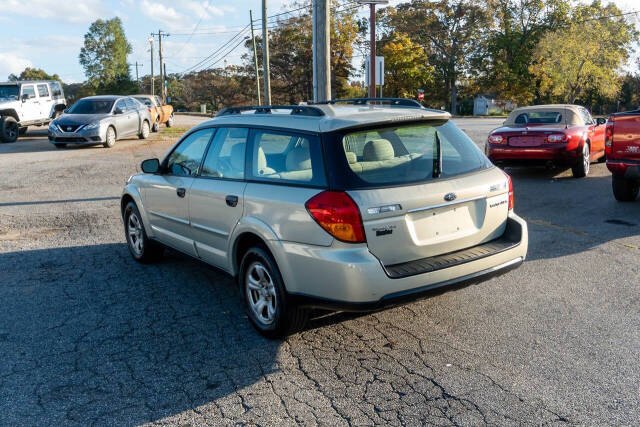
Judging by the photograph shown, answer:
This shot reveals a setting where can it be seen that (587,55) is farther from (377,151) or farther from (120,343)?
(120,343)

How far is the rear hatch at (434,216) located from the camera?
3.71 metres

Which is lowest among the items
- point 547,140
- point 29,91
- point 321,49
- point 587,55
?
point 547,140

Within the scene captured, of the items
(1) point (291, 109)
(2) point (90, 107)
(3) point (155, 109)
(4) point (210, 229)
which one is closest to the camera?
(1) point (291, 109)

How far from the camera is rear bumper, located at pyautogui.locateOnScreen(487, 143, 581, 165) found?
36.8 feet

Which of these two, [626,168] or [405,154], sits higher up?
[405,154]

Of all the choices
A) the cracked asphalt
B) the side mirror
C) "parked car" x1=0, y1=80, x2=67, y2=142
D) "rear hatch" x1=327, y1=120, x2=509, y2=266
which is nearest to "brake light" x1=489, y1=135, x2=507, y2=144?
the cracked asphalt

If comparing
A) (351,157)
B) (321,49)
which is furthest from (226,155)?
(321,49)

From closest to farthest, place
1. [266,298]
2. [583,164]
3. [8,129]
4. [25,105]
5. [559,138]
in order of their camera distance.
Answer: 1. [266,298]
2. [559,138]
3. [583,164]
4. [8,129]
5. [25,105]

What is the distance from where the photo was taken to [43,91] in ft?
76.5

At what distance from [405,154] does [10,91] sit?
22.2m

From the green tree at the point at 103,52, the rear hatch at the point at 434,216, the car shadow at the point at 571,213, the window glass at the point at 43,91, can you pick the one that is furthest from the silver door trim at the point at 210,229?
the green tree at the point at 103,52

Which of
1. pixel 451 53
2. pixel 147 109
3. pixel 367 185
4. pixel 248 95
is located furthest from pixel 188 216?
pixel 248 95

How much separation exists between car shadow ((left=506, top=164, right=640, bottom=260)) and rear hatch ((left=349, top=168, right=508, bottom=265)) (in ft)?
7.02

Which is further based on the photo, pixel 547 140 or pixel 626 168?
pixel 547 140
